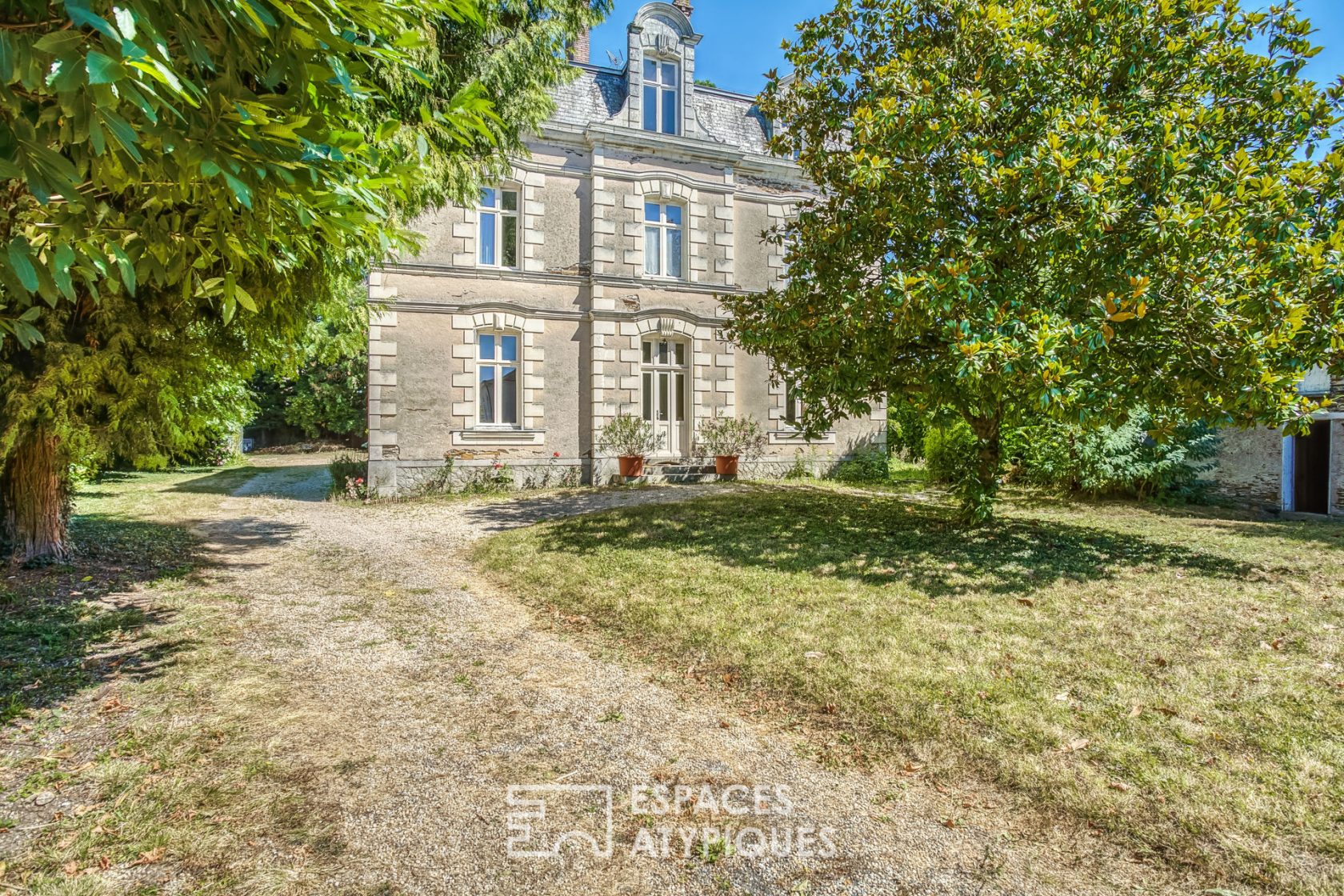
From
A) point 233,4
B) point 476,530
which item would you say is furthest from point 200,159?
point 476,530

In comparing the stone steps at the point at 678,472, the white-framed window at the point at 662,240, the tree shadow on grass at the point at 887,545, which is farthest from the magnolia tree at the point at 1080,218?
the white-framed window at the point at 662,240

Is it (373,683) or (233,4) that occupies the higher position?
(233,4)

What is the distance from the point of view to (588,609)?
5.00 m

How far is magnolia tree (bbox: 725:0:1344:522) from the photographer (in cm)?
524

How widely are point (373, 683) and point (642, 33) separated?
1341 cm

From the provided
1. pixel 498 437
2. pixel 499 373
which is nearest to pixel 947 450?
pixel 498 437

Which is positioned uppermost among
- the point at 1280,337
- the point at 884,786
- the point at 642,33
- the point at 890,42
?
the point at 642,33

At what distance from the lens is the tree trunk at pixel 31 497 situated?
17.5 ft

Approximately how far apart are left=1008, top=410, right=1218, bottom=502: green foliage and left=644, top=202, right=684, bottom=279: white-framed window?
734 cm

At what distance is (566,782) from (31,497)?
221 inches

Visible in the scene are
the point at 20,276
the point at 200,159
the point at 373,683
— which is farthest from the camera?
the point at 373,683

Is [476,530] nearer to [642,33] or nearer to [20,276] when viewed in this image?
[20,276]

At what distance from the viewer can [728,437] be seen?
44.6 ft

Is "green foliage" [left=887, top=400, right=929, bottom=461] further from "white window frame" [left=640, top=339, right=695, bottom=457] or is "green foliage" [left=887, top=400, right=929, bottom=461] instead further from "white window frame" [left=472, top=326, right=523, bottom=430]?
"white window frame" [left=472, top=326, right=523, bottom=430]
